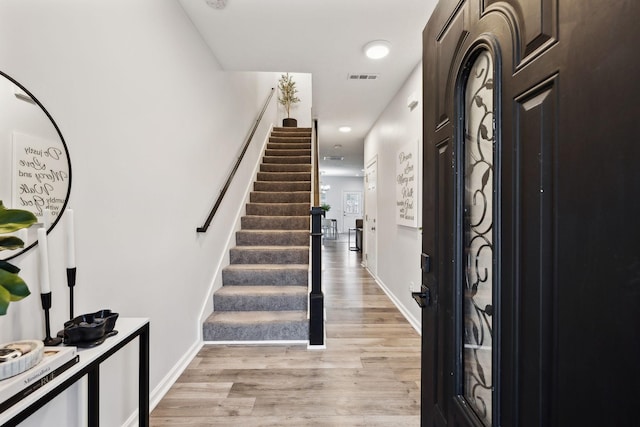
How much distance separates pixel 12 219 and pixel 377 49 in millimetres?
2585

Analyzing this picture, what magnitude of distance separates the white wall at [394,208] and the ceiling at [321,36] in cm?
30

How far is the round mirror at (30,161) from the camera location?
93 centimetres

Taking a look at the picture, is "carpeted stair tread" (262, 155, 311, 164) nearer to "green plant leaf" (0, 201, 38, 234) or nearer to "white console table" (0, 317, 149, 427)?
"white console table" (0, 317, 149, 427)

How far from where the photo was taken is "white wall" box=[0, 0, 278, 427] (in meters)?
1.09

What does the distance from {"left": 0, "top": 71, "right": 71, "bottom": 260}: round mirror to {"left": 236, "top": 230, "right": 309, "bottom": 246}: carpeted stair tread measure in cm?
243

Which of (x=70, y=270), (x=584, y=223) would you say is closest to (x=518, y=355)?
(x=584, y=223)

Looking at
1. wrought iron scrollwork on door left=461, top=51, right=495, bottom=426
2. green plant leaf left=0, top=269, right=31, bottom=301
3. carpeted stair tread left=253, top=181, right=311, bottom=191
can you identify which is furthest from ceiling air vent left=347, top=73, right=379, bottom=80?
green plant leaf left=0, top=269, right=31, bottom=301

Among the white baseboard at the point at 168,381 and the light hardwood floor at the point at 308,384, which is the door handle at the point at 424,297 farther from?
the white baseboard at the point at 168,381

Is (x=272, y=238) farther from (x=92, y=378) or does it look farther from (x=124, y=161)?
(x=92, y=378)

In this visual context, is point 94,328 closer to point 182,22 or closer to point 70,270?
point 70,270

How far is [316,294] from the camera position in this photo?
2535 millimetres

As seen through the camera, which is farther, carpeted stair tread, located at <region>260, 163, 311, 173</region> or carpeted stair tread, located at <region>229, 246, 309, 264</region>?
carpeted stair tread, located at <region>260, 163, 311, 173</region>

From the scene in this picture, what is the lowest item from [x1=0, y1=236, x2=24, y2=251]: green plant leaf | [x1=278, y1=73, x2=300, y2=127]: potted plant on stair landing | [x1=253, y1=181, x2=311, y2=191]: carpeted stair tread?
[x1=0, y1=236, x2=24, y2=251]: green plant leaf

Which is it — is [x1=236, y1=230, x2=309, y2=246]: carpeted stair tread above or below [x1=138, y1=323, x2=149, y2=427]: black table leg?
above
